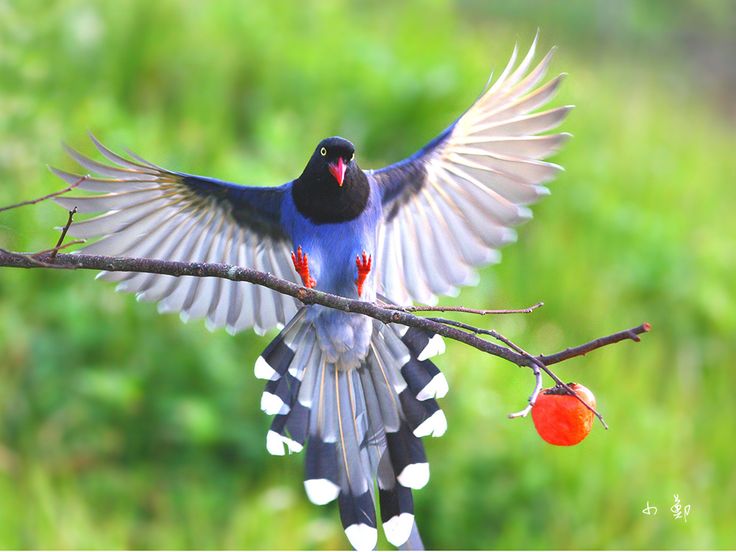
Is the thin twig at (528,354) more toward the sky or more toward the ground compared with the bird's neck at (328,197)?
more toward the ground

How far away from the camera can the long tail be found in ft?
7.89

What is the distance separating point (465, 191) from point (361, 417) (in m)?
0.86

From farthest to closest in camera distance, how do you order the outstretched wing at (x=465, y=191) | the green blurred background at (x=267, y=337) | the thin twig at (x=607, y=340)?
the green blurred background at (x=267, y=337)
the outstretched wing at (x=465, y=191)
the thin twig at (x=607, y=340)

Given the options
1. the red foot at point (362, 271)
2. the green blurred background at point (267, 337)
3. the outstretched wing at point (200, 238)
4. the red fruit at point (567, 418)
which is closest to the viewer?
the red fruit at point (567, 418)

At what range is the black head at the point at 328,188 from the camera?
269 cm

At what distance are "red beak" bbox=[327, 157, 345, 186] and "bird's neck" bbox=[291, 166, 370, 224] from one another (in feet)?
0.17

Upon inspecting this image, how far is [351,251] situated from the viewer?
8.97 feet

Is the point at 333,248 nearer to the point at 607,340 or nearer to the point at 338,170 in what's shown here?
the point at 338,170

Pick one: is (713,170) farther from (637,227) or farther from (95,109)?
(95,109)

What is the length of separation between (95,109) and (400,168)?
2713 millimetres

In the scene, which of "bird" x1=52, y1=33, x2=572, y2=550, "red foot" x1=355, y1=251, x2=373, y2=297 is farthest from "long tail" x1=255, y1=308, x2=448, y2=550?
"red foot" x1=355, y1=251, x2=373, y2=297
